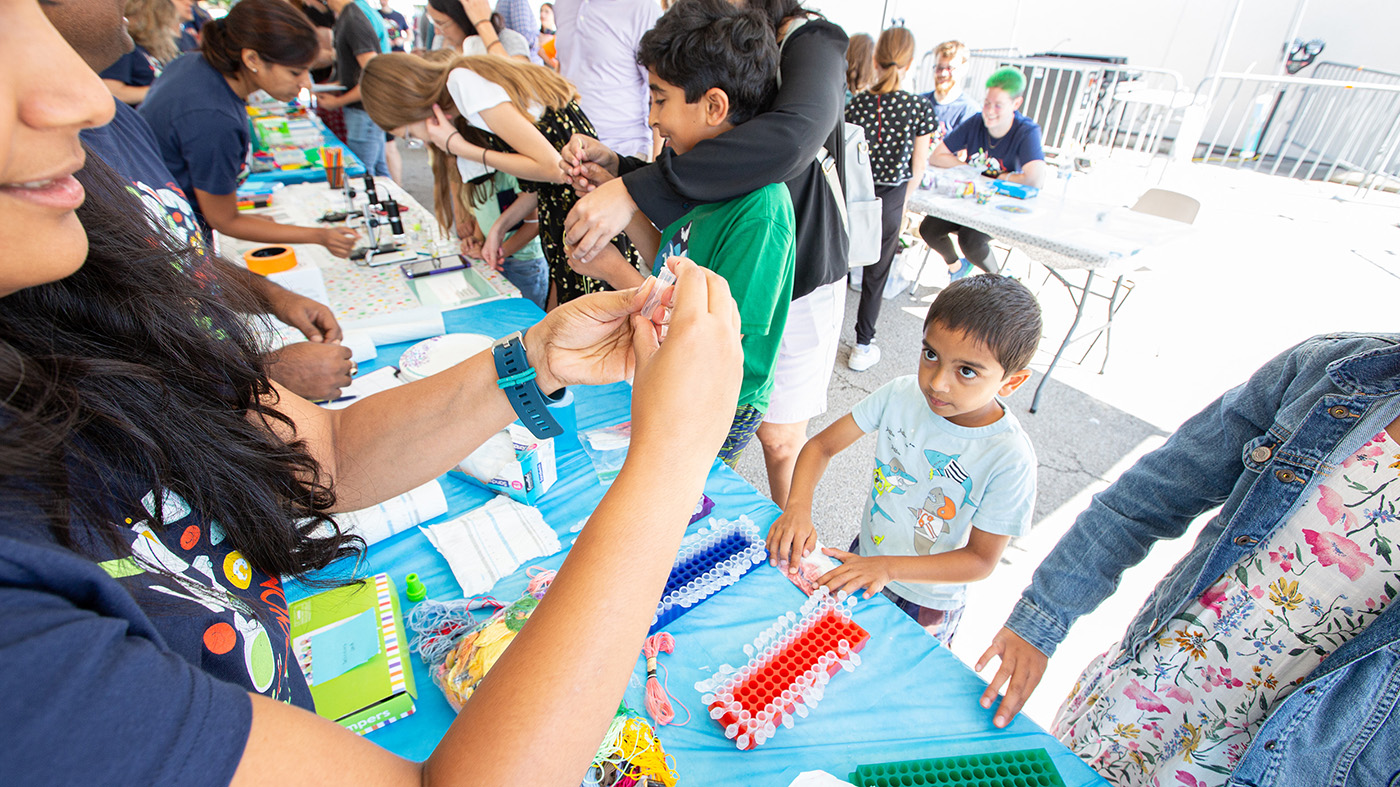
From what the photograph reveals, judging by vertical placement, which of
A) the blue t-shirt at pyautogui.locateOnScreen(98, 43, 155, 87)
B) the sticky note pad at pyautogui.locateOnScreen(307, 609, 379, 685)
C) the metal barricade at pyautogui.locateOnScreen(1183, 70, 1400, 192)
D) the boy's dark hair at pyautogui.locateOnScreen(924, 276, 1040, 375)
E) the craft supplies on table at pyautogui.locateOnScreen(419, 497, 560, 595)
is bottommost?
the metal barricade at pyautogui.locateOnScreen(1183, 70, 1400, 192)

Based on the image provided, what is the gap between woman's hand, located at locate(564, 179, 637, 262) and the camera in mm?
1593

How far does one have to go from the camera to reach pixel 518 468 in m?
1.40

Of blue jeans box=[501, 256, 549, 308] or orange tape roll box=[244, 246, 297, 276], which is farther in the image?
blue jeans box=[501, 256, 549, 308]

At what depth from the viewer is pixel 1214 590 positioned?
3.41 feet

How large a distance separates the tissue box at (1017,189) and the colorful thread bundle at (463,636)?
426 centimetres

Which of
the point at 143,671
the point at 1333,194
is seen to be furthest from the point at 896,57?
the point at 1333,194

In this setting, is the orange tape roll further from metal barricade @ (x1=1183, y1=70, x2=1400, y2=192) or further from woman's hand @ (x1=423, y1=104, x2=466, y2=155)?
metal barricade @ (x1=1183, y1=70, x2=1400, y2=192)

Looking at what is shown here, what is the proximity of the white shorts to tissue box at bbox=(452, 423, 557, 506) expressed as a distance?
0.91 meters

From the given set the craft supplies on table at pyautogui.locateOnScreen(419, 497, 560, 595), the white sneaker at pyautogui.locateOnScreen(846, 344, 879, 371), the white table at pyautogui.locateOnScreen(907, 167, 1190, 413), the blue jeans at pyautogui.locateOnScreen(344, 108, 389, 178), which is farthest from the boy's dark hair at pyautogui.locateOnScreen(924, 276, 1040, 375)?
the blue jeans at pyautogui.locateOnScreen(344, 108, 389, 178)

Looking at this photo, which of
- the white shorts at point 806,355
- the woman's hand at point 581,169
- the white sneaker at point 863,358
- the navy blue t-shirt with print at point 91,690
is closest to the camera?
the navy blue t-shirt with print at point 91,690

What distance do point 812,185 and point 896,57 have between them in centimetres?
282

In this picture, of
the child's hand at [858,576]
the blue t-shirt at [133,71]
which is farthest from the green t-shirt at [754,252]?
the blue t-shirt at [133,71]

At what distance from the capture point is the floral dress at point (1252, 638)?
88cm

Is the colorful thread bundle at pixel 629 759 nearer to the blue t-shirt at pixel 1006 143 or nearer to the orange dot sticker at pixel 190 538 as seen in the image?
the orange dot sticker at pixel 190 538
